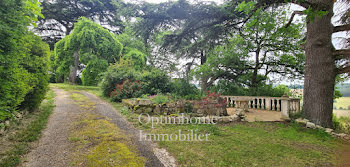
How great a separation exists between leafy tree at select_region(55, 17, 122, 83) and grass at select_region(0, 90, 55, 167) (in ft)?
37.2

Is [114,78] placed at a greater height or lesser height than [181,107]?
greater

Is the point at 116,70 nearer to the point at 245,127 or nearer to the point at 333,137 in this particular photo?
the point at 245,127

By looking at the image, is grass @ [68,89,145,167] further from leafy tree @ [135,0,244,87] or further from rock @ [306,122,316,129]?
rock @ [306,122,316,129]

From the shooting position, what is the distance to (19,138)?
3.24m

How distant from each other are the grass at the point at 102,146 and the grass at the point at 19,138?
0.71 metres

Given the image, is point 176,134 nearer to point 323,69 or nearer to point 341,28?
point 323,69

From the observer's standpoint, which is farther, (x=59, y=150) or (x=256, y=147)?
(x=256, y=147)

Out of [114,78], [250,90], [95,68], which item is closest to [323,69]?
[250,90]

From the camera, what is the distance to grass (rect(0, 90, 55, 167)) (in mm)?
2452

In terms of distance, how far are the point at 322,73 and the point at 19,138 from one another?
8191mm

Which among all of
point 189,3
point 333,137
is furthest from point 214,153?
point 189,3

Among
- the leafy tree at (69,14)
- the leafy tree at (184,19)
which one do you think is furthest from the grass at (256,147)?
the leafy tree at (69,14)

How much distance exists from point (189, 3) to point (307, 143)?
656 cm

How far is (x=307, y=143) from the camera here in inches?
144
